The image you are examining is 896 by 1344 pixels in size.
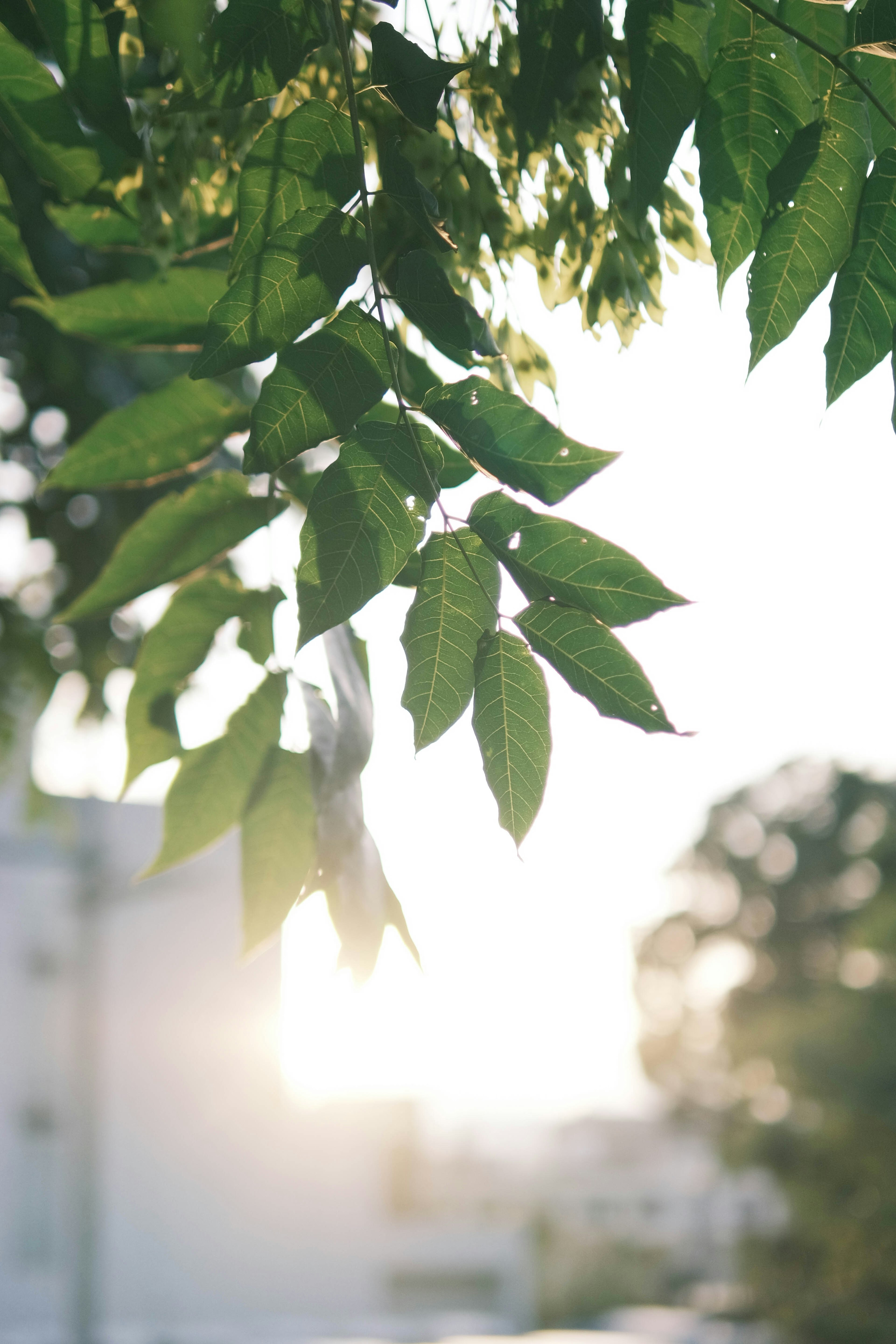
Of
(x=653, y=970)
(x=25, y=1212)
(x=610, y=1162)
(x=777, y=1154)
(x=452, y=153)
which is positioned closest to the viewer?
(x=452, y=153)

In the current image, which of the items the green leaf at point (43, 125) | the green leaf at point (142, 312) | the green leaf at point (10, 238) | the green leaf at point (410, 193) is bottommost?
the green leaf at point (410, 193)

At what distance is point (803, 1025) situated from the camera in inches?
421

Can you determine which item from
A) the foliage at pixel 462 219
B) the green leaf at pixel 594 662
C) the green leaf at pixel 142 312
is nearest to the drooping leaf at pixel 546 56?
the foliage at pixel 462 219

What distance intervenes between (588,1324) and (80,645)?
651 inches

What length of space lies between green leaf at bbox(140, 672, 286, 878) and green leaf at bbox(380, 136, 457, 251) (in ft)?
1.17

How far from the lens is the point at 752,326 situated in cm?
52

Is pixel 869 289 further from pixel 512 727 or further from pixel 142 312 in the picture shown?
pixel 142 312

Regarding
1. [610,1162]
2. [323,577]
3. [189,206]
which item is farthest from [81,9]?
[610,1162]

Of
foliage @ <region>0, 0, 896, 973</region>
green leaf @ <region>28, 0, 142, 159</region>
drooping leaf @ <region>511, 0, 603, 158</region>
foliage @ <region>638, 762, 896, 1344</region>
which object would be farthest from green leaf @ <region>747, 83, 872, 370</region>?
foliage @ <region>638, 762, 896, 1344</region>

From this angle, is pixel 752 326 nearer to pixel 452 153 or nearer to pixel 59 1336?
pixel 452 153

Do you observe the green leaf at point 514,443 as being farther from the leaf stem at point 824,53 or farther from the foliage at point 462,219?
the leaf stem at point 824,53

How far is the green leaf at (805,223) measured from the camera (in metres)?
0.52

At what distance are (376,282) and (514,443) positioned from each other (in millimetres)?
99

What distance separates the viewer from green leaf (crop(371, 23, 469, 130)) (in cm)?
50
